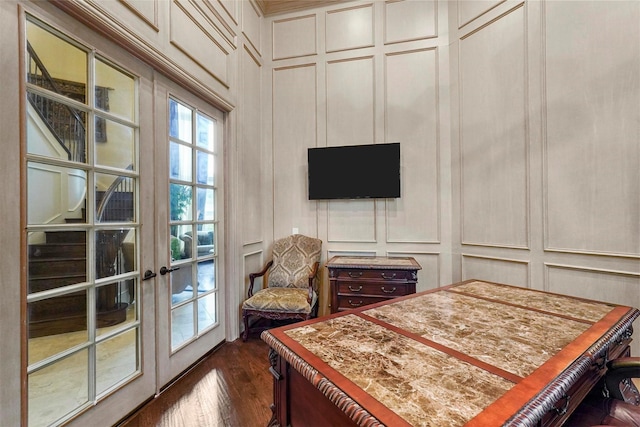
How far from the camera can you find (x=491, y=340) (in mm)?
1008

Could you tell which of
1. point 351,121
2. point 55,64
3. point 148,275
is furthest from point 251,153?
point 55,64

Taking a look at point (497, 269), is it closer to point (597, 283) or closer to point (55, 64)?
point (597, 283)

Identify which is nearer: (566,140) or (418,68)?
(566,140)

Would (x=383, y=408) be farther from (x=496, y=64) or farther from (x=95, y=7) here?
(x=496, y=64)

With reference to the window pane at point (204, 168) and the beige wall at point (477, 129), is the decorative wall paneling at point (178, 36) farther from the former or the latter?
the beige wall at point (477, 129)

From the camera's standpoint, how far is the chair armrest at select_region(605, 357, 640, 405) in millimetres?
989

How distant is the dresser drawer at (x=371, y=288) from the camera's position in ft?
9.26

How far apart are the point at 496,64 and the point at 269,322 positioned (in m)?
3.87

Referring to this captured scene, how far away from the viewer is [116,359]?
5.74ft

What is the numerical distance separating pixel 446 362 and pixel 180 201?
2235mm

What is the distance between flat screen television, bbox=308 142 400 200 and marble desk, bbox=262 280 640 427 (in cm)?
203

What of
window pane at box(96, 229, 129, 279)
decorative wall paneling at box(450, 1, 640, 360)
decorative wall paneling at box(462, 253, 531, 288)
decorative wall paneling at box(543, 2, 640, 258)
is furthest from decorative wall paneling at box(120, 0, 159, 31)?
decorative wall paneling at box(462, 253, 531, 288)

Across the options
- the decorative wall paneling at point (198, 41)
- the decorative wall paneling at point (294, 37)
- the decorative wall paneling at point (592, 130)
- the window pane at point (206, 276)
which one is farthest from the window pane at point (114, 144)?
the decorative wall paneling at point (592, 130)

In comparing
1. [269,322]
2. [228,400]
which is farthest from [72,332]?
[269,322]
